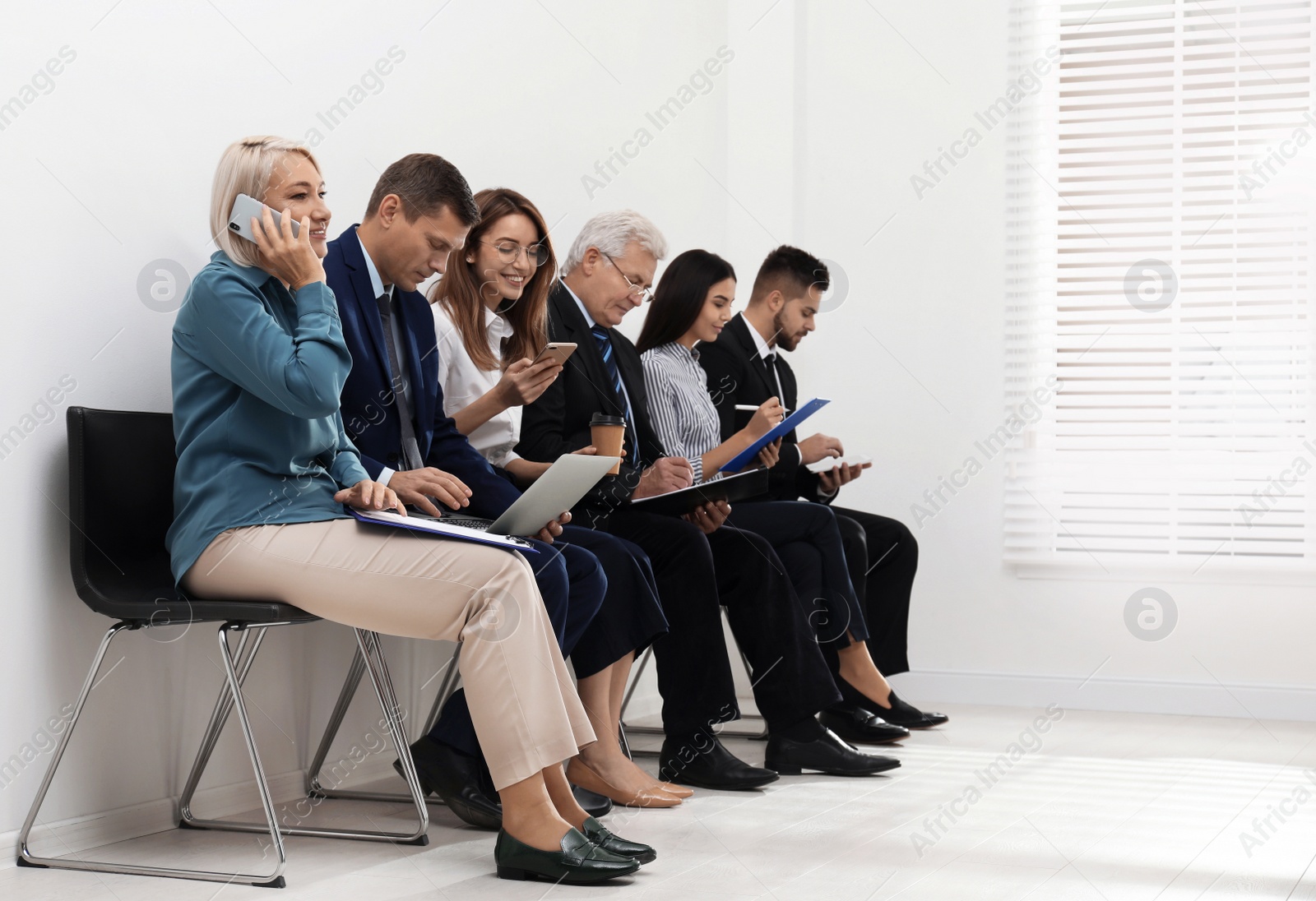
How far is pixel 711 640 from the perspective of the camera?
2.94 metres

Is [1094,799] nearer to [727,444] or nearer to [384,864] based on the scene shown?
[727,444]

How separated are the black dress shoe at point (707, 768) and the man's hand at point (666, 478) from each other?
587mm

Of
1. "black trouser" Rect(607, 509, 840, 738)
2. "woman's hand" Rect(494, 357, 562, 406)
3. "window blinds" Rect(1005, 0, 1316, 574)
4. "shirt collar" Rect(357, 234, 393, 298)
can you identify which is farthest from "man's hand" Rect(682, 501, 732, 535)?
"window blinds" Rect(1005, 0, 1316, 574)

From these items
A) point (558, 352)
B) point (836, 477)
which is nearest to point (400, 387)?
point (558, 352)

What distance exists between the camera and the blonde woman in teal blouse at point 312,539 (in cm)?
201

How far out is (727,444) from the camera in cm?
330

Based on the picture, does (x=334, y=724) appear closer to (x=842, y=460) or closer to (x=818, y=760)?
(x=818, y=760)

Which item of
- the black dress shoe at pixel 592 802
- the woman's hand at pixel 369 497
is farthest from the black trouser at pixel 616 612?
the woman's hand at pixel 369 497

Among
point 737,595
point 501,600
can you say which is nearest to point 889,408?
point 737,595

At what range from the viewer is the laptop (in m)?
2.20

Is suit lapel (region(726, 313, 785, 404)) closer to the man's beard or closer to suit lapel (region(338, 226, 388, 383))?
the man's beard

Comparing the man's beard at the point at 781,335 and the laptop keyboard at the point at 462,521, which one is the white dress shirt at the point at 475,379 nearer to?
the laptop keyboard at the point at 462,521

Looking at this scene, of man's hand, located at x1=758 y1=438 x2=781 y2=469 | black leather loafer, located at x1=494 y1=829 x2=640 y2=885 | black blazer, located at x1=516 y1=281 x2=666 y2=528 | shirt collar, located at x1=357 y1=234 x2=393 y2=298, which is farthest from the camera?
man's hand, located at x1=758 y1=438 x2=781 y2=469

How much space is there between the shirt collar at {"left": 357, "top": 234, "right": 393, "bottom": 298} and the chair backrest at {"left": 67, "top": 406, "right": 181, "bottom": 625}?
459mm
